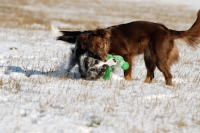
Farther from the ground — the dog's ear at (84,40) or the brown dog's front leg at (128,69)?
the dog's ear at (84,40)

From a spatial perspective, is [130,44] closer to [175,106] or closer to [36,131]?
[175,106]

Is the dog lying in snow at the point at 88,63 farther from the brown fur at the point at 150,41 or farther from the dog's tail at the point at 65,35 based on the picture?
Answer: the dog's tail at the point at 65,35

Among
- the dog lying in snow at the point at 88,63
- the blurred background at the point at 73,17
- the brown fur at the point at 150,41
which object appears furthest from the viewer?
the blurred background at the point at 73,17

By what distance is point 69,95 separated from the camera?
545cm

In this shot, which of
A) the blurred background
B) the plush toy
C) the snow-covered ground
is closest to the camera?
the snow-covered ground

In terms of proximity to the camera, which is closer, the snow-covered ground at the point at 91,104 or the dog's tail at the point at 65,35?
the snow-covered ground at the point at 91,104

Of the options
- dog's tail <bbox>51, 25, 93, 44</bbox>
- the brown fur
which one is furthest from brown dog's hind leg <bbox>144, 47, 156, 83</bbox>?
dog's tail <bbox>51, 25, 93, 44</bbox>

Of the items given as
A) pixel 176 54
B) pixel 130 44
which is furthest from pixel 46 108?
pixel 176 54

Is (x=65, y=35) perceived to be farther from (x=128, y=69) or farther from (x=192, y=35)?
(x=192, y=35)

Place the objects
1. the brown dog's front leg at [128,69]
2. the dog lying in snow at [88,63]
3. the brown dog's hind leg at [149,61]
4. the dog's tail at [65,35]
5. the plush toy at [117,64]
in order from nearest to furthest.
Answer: the dog lying in snow at [88,63] < the plush toy at [117,64] < the brown dog's front leg at [128,69] < the brown dog's hind leg at [149,61] < the dog's tail at [65,35]

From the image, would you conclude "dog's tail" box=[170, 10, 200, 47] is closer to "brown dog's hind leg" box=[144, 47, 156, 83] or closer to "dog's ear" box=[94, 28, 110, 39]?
"brown dog's hind leg" box=[144, 47, 156, 83]

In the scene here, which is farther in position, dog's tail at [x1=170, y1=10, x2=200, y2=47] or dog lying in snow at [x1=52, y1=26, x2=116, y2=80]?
dog's tail at [x1=170, y1=10, x2=200, y2=47]

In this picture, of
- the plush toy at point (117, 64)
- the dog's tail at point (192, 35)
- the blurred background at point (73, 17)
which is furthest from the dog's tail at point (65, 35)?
the blurred background at point (73, 17)

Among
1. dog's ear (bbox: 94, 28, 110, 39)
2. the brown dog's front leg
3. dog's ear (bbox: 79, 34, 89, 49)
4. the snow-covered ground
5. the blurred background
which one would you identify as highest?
the blurred background
